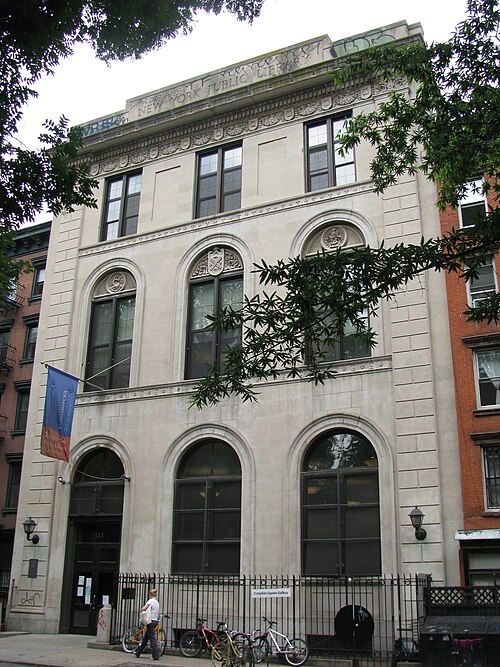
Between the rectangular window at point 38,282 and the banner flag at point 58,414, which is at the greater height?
the rectangular window at point 38,282

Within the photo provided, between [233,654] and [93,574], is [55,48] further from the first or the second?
[93,574]

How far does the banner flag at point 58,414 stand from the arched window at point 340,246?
8537mm

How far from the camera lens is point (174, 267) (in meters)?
26.2

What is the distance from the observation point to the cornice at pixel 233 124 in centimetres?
2539

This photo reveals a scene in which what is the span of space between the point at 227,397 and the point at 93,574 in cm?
762

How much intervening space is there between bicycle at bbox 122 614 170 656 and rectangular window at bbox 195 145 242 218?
14404 mm

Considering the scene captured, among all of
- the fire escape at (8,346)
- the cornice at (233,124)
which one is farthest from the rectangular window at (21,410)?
the cornice at (233,124)

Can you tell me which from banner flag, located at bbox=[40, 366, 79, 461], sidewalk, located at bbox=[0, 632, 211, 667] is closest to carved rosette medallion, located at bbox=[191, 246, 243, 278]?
banner flag, located at bbox=[40, 366, 79, 461]

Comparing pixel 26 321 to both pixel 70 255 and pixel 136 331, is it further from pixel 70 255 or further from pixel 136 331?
pixel 136 331

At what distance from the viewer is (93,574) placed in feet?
79.6

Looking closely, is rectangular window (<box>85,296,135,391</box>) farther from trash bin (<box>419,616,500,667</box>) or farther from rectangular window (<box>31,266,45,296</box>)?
trash bin (<box>419,616,500,667</box>)

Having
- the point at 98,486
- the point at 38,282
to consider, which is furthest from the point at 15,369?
the point at 98,486

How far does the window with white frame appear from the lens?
20750mm

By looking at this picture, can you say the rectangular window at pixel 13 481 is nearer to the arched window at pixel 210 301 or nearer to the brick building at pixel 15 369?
the brick building at pixel 15 369
